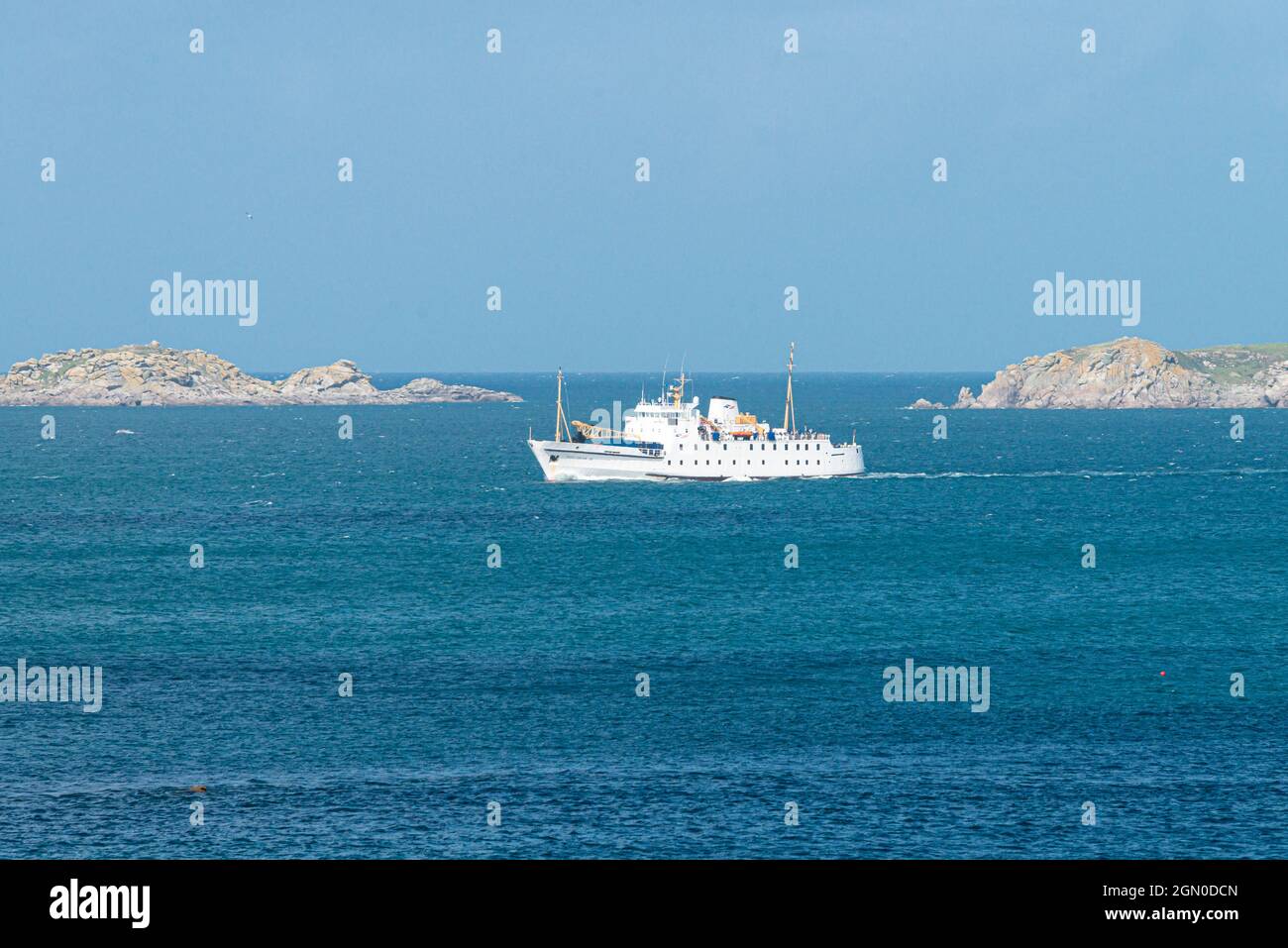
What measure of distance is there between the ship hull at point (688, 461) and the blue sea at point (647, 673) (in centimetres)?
1134

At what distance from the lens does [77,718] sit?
49156 mm

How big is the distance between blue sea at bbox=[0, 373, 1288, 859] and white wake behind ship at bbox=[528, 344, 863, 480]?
11583mm

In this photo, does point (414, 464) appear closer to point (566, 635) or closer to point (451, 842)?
point (566, 635)

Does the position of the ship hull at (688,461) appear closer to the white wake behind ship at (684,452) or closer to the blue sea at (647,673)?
the white wake behind ship at (684,452)

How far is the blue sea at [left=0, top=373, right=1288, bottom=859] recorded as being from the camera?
1489 inches

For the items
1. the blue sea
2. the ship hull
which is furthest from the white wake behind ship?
the blue sea

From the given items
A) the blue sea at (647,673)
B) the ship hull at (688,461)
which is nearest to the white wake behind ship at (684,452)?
the ship hull at (688,461)

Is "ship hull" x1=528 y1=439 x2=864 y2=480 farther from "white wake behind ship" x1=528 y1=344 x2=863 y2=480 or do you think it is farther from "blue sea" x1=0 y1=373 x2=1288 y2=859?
"blue sea" x1=0 y1=373 x2=1288 y2=859

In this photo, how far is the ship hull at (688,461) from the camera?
132 m

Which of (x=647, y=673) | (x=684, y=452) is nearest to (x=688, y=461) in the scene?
(x=684, y=452)

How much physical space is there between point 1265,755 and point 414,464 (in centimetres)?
12629

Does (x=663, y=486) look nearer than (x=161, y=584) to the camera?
No
